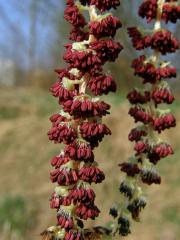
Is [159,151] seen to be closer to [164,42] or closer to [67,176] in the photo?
[164,42]

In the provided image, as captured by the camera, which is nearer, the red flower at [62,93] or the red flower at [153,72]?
the red flower at [62,93]

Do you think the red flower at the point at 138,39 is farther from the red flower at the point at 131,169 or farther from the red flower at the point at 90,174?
the red flower at the point at 90,174

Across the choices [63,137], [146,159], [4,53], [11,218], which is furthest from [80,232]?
[4,53]

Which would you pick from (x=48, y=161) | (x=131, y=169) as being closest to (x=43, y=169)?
(x=48, y=161)


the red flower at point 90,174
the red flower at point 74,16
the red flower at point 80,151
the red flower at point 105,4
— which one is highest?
the red flower at point 74,16

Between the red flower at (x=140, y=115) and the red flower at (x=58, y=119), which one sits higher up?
the red flower at (x=140, y=115)

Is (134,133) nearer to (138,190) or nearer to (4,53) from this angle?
(138,190)

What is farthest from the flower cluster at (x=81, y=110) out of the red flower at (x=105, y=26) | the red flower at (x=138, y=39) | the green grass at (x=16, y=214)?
the green grass at (x=16, y=214)
